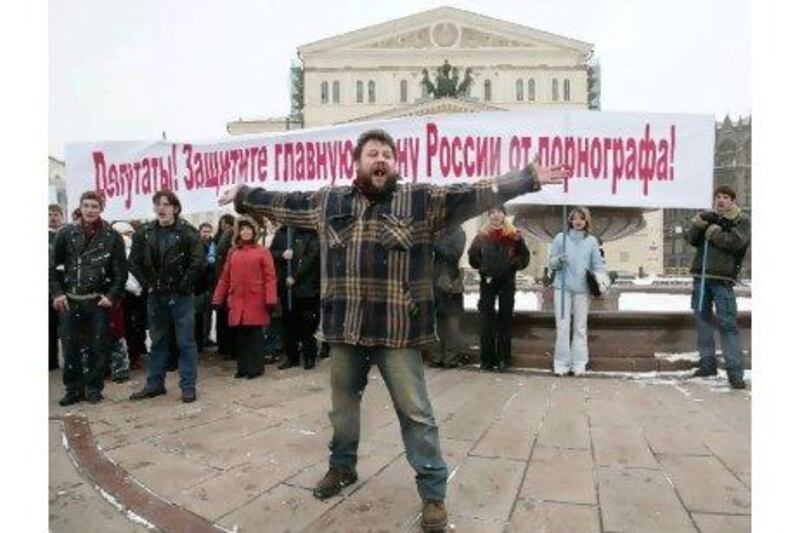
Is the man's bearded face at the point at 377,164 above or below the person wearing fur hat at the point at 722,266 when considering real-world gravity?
above

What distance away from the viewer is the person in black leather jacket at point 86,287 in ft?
15.8

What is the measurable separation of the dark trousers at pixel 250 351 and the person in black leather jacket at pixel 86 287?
1.23 meters

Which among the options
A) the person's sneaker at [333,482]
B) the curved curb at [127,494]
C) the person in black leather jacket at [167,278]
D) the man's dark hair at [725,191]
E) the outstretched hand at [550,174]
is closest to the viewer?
the outstretched hand at [550,174]

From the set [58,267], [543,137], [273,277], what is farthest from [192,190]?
[543,137]

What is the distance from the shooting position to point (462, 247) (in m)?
6.17

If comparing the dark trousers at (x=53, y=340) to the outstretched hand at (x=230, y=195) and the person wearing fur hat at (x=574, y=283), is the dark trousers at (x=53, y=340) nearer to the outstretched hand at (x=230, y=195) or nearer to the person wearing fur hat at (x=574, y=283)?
the outstretched hand at (x=230, y=195)

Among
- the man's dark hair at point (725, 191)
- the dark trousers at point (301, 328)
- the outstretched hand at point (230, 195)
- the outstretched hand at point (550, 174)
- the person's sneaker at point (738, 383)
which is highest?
the man's dark hair at point (725, 191)

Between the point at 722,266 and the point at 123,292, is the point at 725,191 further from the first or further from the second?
the point at 123,292

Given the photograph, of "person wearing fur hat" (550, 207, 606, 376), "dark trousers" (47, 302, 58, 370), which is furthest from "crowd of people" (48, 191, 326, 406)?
"person wearing fur hat" (550, 207, 606, 376)

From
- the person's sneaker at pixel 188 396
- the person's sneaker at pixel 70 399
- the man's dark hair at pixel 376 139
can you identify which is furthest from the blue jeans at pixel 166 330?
the man's dark hair at pixel 376 139

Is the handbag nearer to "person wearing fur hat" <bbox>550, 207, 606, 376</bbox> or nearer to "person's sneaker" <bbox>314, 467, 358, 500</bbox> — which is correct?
"person wearing fur hat" <bbox>550, 207, 606, 376</bbox>

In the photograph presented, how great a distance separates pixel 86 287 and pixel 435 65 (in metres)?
60.2

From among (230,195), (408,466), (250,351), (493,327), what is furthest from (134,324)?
(408,466)

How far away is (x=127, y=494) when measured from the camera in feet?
9.65
